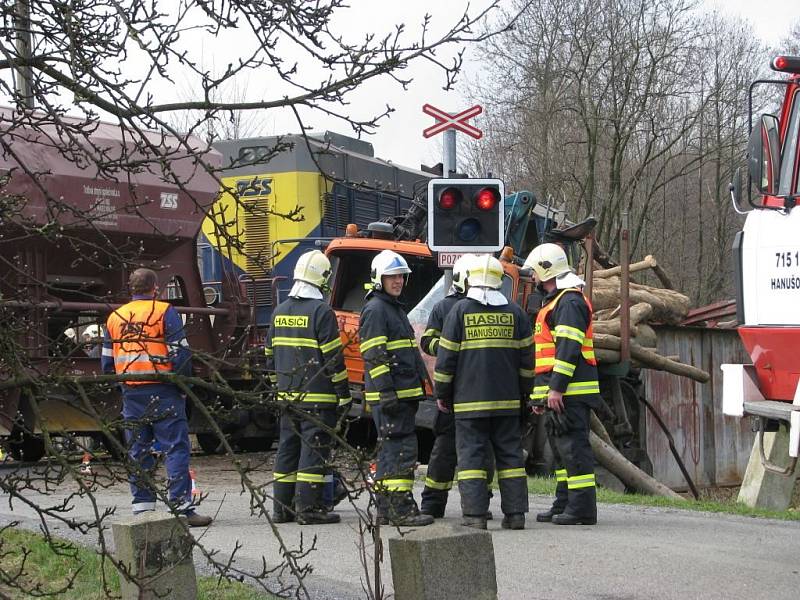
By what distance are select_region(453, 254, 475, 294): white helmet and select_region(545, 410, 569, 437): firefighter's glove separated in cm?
140

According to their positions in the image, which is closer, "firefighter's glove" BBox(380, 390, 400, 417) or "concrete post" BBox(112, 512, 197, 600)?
"concrete post" BBox(112, 512, 197, 600)

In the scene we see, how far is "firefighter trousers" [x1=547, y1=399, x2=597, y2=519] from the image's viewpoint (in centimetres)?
969

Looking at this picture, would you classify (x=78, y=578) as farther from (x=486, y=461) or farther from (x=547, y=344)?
(x=547, y=344)

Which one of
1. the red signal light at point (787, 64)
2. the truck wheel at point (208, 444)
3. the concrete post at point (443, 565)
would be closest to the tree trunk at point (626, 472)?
the red signal light at point (787, 64)

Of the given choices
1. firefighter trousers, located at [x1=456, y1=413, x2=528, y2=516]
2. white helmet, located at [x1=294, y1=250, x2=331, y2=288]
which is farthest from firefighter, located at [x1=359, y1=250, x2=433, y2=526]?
white helmet, located at [x1=294, y1=250, x2=331, y2=288]

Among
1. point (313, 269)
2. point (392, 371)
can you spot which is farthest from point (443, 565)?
point (313, 269)

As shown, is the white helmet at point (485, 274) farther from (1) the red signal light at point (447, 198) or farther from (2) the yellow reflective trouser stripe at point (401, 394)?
(1) the red signal light at point (447, 198)

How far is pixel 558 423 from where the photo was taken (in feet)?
32.1

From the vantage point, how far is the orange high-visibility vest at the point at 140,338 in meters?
4.88

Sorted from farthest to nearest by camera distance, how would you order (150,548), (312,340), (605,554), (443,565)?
(312,340) → (605,554) → (150,548) → (443,565)

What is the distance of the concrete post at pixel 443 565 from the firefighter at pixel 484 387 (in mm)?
3031

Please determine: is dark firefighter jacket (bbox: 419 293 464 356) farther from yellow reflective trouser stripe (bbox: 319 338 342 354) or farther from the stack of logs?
the stack of logs

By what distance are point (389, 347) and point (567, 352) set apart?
1316mm

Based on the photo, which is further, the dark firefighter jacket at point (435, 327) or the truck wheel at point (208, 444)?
the truck wheel at point (208, 444)
